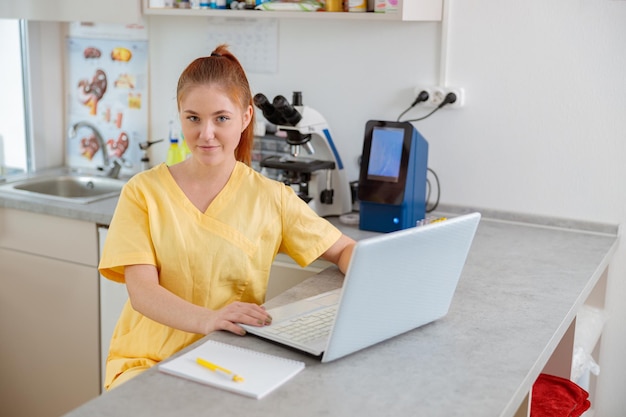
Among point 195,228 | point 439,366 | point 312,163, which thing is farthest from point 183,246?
point 312,163

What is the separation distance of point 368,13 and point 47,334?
1548 mm

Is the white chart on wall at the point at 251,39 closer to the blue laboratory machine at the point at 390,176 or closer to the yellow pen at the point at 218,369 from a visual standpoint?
the blue laboratory machine at the point at 390,176

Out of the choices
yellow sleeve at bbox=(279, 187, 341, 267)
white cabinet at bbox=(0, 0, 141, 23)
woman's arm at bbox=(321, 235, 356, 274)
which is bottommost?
woman's arm at bbox=(321, 235, 356, 274)

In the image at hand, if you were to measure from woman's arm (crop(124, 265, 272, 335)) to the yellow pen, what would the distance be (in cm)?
18

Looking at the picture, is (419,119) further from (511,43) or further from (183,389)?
(183,389)

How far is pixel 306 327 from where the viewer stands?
167 centimetres

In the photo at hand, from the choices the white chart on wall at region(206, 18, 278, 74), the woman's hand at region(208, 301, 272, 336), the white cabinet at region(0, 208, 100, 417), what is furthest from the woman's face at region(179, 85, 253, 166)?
the white chart on wall at region(206, 18, 278, 74)

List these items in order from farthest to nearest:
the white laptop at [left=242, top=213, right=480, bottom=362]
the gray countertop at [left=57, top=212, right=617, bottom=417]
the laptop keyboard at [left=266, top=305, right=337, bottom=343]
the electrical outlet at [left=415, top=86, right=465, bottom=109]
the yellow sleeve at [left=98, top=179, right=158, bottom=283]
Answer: the electrical outlet at [left=415, top=86, right=465, bottom=109], the yellow sleeve at [left=98, top=179, right=158, bottom=283], the laptop keyboard at [left=266, top=305, right=337, bottom=343], the white laptop at [left=242, top=213, right=480, bottom=362], the gray countertop at [left=57, top=212, right=617, bottom=417]

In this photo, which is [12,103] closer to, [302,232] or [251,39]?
[251,39]

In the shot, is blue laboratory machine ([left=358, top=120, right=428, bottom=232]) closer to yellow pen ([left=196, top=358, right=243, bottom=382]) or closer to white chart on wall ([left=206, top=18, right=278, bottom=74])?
white chart on wall ([left=206, top=18, right=278, bottom=74])

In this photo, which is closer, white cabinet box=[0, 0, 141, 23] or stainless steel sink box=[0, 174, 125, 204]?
white cabinet box=[0, 0, 141, 23]

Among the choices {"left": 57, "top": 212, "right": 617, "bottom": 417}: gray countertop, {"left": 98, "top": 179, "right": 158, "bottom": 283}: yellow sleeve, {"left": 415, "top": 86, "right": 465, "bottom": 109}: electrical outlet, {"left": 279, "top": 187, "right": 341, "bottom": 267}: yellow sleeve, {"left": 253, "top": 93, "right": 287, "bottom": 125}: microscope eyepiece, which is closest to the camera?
{"left": 57, "top": 212, "right": 617, "bottom": 417}: gray countertop

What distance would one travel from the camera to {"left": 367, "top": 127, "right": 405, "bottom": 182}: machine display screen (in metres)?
2.49

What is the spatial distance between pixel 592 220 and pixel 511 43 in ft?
2.01
